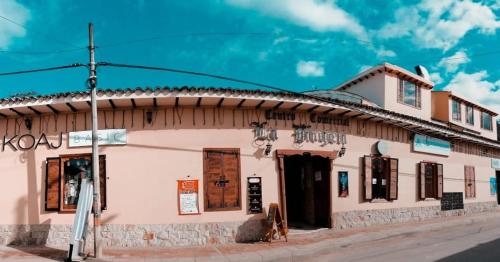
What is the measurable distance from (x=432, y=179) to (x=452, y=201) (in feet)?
7.36

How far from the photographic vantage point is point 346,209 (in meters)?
13.9

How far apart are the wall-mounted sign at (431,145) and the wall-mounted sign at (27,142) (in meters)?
13.3

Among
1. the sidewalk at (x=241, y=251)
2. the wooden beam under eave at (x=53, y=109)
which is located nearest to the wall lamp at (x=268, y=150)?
the sidewalk at (x=241, y=251)

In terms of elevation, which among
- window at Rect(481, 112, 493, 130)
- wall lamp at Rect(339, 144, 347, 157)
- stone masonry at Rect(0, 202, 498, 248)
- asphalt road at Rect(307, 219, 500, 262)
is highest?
window at Rect(481, 112, 493, 130)

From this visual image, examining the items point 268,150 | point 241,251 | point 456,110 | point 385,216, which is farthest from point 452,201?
point 241,251

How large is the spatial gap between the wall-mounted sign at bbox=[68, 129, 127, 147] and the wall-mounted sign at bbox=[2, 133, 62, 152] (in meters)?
0.50

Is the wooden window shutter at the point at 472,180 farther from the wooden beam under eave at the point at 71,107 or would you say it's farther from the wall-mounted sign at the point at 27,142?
the wall-mounted sign at the point at 27,142

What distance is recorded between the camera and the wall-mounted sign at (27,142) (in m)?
11.6

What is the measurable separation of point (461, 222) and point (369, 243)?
701 centimetres

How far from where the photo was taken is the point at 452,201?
61.8ft

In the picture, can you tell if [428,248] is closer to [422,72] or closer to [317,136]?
[317,136]

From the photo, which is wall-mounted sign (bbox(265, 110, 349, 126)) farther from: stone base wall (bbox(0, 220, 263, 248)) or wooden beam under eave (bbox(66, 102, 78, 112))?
wooden beam under eave (bbox(66, 102, 78, 112))

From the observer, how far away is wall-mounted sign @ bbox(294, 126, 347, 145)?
12.9 meters

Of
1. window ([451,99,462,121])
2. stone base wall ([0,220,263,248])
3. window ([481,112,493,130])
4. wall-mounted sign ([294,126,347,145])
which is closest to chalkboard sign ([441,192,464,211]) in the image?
window ([451,99,462,121])
